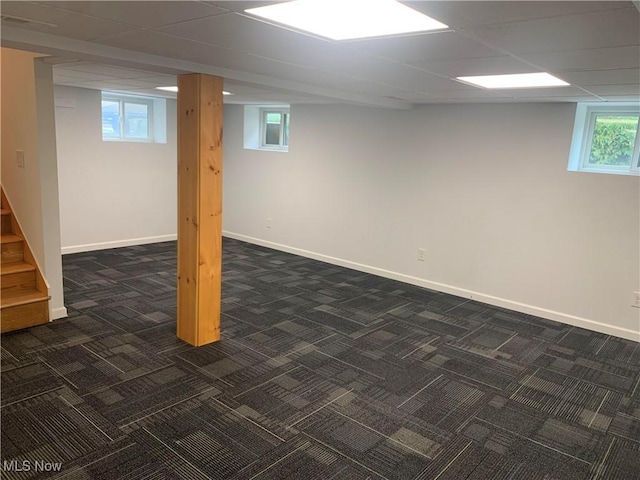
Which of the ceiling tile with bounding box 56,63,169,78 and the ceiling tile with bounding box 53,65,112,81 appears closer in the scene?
the ceiling tile with bounding box 56,63,169,78

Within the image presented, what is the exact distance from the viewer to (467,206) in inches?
205

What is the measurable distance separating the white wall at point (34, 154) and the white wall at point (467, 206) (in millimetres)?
3386

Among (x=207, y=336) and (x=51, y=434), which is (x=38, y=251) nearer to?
(x=207, y=336)

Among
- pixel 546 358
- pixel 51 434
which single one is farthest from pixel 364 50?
pixel 546 358

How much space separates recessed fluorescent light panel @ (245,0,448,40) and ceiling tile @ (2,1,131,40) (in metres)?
0.81

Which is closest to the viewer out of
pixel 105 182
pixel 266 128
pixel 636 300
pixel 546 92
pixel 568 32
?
pixel 568 32

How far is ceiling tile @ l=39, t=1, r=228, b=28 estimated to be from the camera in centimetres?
182

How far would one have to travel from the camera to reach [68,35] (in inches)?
98.9

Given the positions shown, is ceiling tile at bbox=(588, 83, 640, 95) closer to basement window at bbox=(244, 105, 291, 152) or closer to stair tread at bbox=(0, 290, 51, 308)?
basement window at bbox=(244, 105, 291, 152)

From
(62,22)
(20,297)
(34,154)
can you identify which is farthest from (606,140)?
(20,297)

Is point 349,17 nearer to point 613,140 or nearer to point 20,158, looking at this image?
point 20,158

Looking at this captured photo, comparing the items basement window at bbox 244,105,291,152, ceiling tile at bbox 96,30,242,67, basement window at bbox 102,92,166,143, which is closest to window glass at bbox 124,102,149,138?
basement window at bbox 102,92,166,143

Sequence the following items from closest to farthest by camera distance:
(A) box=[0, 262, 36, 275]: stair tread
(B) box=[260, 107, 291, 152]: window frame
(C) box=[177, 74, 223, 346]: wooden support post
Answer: (C) box=[177, 74, 223, 346]: wooden support post → (A) box=[0, 262, 36, 275]: stair tread → (B) box=[260, 107, 291, 152]: window frame

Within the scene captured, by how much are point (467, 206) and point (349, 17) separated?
3621 millimetres
